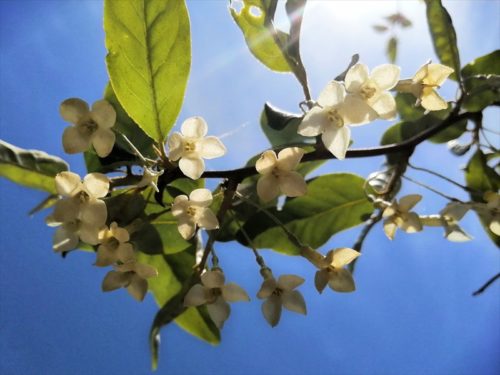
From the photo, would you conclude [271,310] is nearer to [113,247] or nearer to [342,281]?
[342,281]

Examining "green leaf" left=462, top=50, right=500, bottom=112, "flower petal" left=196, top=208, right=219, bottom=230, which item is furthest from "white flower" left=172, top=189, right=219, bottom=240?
"green leaf" left=462, top=50, right=500, bottom=112

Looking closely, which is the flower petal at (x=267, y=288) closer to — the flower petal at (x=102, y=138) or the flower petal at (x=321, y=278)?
the flower petal at (x=321, y=278)

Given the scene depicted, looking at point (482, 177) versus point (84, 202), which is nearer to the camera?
point (84, 202)

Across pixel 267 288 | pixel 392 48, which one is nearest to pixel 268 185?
pixel 267 288

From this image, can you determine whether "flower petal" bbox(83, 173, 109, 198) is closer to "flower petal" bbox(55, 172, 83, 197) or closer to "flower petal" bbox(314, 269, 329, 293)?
"flower petal" bbox(55, 172, 83, 197)

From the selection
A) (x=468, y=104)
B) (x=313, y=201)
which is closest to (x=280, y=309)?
(x=313, y=201)

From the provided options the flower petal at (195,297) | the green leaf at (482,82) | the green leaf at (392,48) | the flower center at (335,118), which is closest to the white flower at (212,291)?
the flower petal at (195,297)
